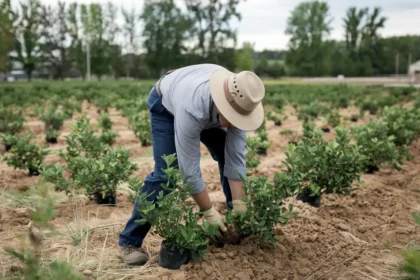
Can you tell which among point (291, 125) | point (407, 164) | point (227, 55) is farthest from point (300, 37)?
point (407, 164)

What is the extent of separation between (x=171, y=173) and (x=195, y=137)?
0.26 m

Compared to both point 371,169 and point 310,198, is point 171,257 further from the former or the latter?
point 371,169

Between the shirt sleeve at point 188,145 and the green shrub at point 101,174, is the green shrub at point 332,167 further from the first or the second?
the shirt sleeve at point 188,145

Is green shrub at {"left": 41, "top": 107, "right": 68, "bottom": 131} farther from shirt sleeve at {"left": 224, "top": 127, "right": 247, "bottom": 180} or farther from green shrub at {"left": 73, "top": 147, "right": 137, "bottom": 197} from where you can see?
shirt sleeve at {"left": 224, "top": 127, "right": 247, "bottom": 180}

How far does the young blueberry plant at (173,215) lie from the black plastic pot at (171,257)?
0.05 metres

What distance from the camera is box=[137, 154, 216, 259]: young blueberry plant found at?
2.97 meters

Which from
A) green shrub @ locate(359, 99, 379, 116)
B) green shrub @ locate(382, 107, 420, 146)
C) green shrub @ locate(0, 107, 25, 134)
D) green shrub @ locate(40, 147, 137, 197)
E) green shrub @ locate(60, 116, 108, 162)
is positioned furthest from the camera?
green shrub @ locate(359, 99, 379, 116)

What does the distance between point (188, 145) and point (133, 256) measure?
853 millimetres

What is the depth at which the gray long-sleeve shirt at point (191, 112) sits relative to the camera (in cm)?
293

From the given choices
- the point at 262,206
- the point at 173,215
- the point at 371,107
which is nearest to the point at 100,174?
the point at 173,215

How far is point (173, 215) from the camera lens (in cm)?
300

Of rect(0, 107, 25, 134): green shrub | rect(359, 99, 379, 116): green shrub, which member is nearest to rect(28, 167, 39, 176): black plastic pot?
rect(0, 107, 25, 134): green shrub

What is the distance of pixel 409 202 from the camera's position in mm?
5109

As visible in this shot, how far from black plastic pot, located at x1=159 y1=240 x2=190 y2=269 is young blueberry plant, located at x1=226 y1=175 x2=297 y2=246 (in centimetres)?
38
